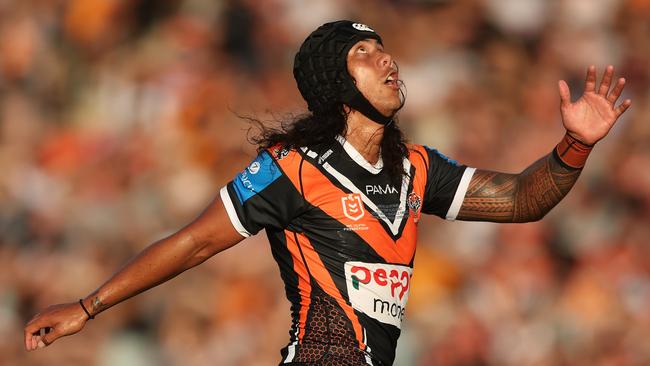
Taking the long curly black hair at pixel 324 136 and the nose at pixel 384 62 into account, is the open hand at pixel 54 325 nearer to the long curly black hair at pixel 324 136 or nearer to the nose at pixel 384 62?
the long curly black hair at pixel 324 136

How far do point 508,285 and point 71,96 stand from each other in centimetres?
482

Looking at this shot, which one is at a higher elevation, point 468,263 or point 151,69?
point 151,69

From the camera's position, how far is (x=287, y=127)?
205 inches

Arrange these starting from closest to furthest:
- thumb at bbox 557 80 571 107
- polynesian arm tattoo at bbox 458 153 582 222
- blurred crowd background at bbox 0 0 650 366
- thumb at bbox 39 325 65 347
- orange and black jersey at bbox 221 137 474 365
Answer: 1. orange and black jersey at bbox 221 137 474 365
2. thumb at bbox 39 325 65 347
3. thumb at bbox 557 80 571 107
4. polynesian arm tattoo at bbox 458 153 582 222
5. blurred crowd background at bbox 0 0 650 366

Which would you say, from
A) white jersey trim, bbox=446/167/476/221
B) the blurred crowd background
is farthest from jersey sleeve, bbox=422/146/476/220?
the blurred crowd background

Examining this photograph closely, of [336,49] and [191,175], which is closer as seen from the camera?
[336,49]

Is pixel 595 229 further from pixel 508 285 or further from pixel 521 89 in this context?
pixel 521 89

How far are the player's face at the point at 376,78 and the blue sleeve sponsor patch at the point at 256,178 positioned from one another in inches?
22.2

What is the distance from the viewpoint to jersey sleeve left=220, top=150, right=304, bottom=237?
4824mm

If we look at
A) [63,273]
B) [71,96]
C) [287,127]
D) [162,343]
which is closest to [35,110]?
[71,96]

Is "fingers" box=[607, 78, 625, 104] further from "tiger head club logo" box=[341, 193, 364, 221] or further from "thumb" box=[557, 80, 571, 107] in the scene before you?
"tiger head club logo" box=[341, 193, 364, 221]

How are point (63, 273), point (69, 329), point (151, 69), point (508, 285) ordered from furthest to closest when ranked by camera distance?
point (151, 69) → point (63, 273) → point (508, 285) → point (69, 329)

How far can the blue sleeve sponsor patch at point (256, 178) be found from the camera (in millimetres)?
4840

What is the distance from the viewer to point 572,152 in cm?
515
